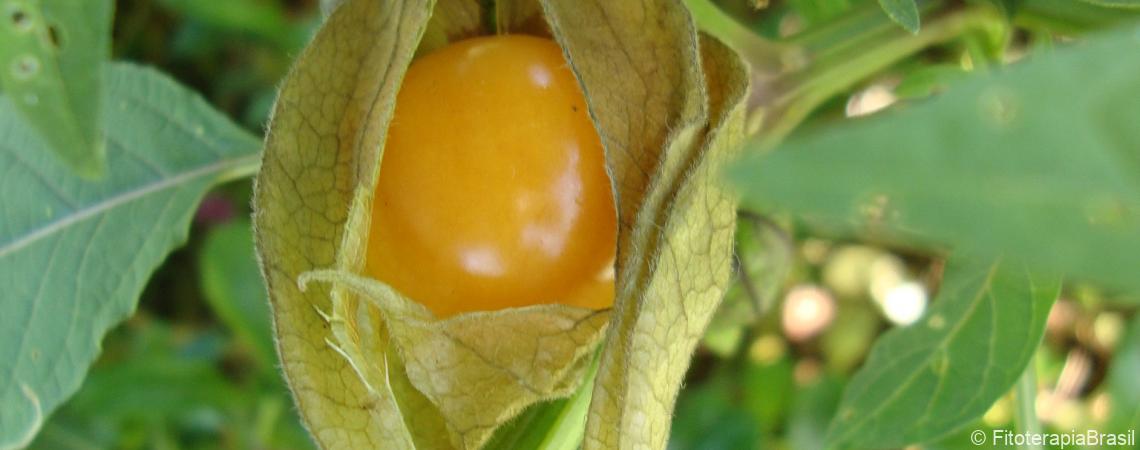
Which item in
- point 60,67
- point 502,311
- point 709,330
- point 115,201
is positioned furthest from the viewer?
point 709,330

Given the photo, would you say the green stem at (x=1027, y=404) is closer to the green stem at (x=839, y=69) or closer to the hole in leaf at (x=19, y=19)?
the green stem at (x=839, y=69)

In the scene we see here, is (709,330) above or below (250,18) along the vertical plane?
below

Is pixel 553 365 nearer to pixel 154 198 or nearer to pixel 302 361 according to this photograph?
pixel 302 361

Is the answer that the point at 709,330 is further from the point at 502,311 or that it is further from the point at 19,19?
the point at 19,19

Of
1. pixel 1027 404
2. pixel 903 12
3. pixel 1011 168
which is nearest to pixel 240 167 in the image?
pixel 903 12

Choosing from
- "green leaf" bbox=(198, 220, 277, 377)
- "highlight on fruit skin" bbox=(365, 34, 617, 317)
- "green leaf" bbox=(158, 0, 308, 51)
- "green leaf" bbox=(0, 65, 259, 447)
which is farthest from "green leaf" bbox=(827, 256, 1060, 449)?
"green leaf" bbox=(158, 0, 308, 51)

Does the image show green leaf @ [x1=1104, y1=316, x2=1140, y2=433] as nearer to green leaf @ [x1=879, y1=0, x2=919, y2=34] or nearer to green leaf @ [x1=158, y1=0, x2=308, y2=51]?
green leaf @ [x1=879, y1=0, x2=919, y2=34]

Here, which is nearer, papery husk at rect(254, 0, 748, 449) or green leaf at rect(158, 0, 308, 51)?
papery husk at rect(254, 0, 748, 449)
